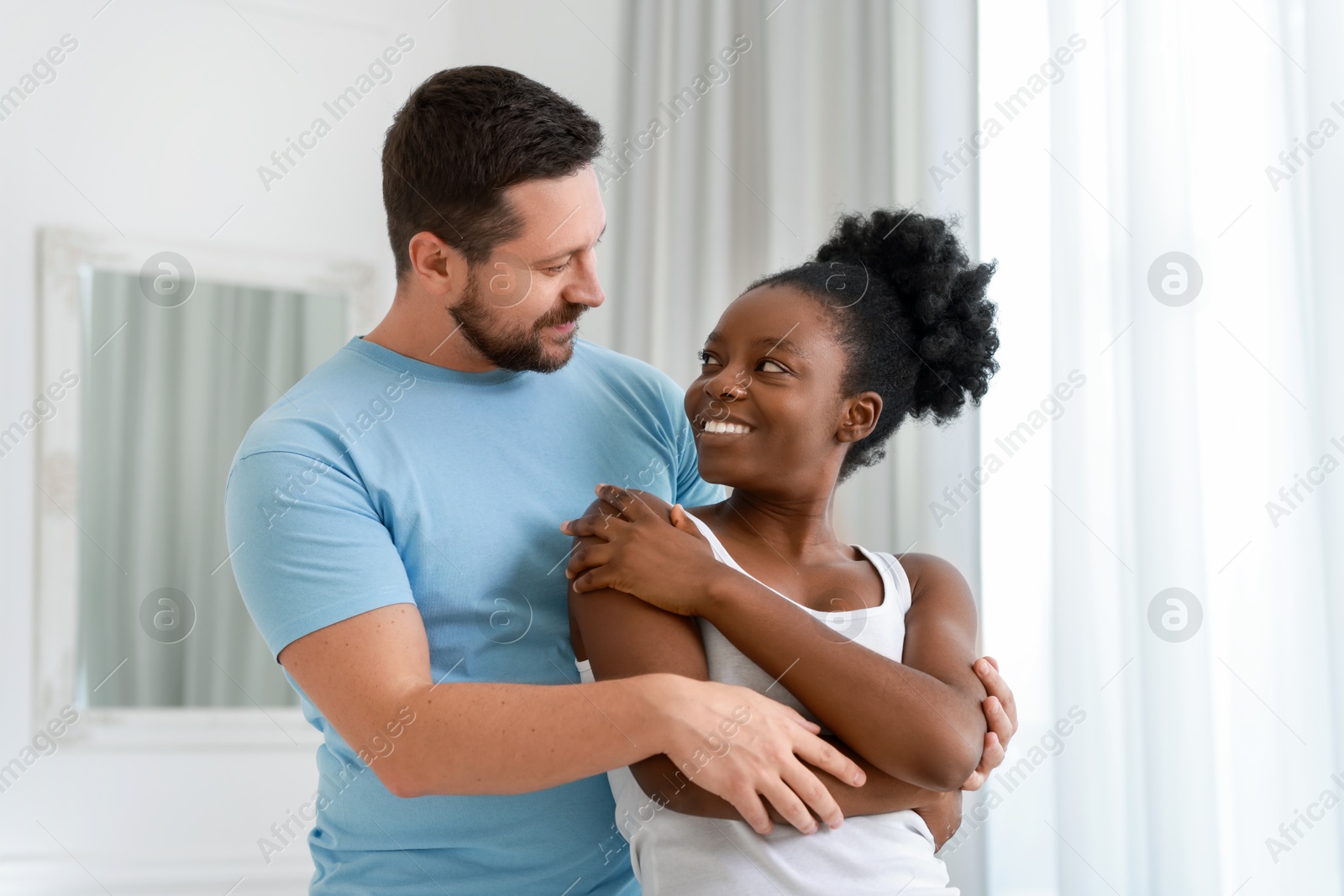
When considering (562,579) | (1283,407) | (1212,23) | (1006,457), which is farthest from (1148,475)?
(562,579)

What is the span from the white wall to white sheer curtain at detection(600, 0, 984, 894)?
21.8 inches

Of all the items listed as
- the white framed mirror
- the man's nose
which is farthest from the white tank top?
the white framed mirror

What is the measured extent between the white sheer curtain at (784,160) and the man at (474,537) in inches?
28.9

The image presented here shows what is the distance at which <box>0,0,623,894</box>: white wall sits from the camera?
8.66 ft

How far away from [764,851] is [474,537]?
19.1 inches

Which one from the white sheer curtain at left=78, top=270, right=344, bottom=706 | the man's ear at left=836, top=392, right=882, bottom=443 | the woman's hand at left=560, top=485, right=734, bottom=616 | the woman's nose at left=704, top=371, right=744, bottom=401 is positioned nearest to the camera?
the woman's hand at left=560, top=485, right=734, bottom=616

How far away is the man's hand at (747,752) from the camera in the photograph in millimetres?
1004

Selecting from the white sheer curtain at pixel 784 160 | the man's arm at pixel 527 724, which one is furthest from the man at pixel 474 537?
the white sheer curtain at pixel 784 160

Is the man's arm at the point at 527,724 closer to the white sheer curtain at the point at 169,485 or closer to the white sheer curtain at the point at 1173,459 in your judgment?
the white sheer curtain at the point at 1173,459

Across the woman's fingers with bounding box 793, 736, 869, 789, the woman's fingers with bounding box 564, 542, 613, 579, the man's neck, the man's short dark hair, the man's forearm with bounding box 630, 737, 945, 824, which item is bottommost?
the man's forearm with bounding box 630, 737, 945, 824

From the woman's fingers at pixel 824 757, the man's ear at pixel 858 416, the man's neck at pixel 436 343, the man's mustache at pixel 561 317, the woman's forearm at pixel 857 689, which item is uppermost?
the man's mustache at pixel 561 317

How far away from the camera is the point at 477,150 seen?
139cm

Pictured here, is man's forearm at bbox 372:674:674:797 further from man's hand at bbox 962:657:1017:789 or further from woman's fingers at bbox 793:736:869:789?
man's hand at bbox 962:657:1017:789

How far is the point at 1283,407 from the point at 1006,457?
54 cm
